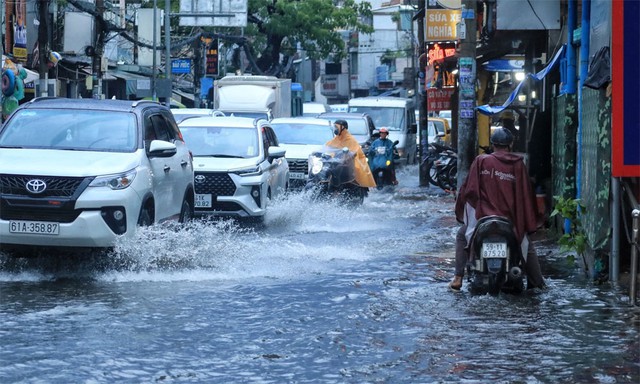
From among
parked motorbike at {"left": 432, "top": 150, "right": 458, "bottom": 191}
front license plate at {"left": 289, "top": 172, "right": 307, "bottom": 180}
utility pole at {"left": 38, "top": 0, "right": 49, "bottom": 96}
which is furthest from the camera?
utility pole at {"left": 38, "top": 0, "right": 49, "bottom": 96}

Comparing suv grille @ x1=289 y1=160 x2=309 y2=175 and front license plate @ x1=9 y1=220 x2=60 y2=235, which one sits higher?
suv grille @ x1=289 y1=160 x2=309 y2=175

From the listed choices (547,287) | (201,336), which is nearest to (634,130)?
(547,287)

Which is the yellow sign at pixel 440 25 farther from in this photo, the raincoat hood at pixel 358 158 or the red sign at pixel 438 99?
the raincoat hood at pixel 358 158

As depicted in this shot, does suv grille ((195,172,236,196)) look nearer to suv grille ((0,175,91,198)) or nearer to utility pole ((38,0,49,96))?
suv grille ((0,175,91,198))

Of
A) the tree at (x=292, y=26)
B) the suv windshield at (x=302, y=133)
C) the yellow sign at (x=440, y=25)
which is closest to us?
the suv windshield at (x=302, y=133)

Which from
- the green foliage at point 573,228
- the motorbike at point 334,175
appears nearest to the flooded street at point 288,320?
the green foliage at point 573,228

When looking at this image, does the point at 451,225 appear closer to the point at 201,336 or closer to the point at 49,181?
the point at 49,181

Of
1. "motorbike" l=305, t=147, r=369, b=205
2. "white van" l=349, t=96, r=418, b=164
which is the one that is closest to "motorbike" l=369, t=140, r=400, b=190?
"motorbike" l=305, t=147, r=369, b=205

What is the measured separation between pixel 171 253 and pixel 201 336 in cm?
360

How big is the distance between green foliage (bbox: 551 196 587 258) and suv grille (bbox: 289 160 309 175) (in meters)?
10.8

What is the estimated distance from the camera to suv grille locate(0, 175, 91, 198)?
11148 mm

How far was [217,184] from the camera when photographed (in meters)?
17.2

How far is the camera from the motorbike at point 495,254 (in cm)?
1045

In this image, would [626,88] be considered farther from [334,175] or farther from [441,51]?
[441,51]
